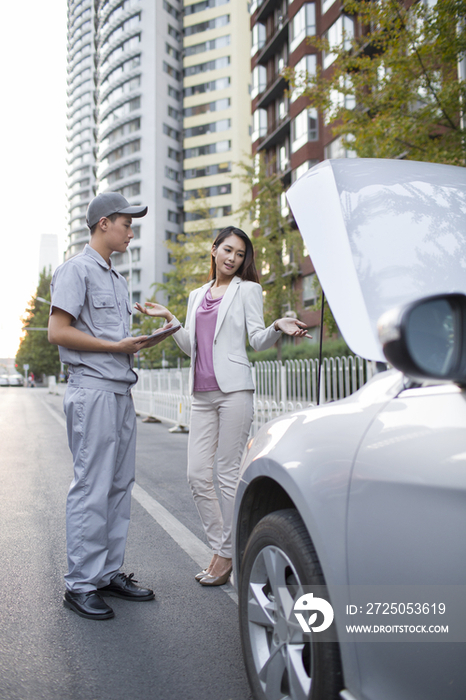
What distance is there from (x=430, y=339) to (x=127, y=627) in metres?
2.30

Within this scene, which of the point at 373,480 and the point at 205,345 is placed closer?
the point at 373,480

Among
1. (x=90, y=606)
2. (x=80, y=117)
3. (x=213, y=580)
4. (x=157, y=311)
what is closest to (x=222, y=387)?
(x=157, y=311)

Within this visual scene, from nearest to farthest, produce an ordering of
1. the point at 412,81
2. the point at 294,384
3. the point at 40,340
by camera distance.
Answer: the point at 412,81, the point at 294,384, the point at 40,340

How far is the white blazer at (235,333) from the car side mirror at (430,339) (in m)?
2.16

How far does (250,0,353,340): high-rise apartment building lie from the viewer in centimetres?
2956

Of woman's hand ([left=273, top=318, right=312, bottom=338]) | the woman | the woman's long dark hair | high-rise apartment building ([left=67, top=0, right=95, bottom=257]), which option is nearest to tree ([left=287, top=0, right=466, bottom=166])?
the woman's long dark hair

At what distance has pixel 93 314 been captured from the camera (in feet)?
10.9

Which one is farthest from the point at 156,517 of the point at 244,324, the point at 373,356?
the point at 373,356

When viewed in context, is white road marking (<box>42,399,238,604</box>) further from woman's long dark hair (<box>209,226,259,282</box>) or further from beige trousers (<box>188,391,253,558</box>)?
woman's long dark hair (<box>209,226,259,282</box>)

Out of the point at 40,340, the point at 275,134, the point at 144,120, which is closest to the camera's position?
the point at 275,134

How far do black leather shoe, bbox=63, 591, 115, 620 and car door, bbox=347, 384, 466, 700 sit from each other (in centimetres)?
185

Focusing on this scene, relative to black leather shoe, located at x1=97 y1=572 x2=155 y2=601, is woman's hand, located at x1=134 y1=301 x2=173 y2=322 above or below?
above

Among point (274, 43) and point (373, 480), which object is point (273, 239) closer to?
point (274, 43)

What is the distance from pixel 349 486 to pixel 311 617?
0.42 metres
